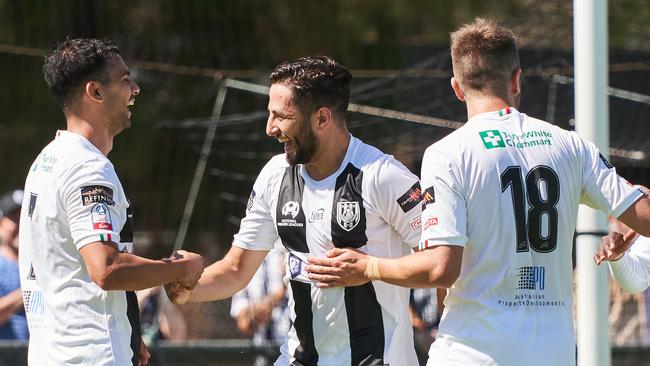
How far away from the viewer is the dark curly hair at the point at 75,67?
450 cm

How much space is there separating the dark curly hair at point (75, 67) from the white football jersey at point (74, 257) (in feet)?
0.77

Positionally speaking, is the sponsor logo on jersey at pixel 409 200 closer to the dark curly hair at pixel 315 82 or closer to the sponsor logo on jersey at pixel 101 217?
the dark curly hair at pixel 315 82

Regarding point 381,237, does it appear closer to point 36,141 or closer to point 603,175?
point 603,175

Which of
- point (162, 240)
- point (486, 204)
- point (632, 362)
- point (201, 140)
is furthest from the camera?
point (162, 240)

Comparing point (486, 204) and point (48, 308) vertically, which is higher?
point (486, 204)

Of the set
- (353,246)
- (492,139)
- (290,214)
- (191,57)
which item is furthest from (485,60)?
(191,57)

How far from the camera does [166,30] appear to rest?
39.7 feet

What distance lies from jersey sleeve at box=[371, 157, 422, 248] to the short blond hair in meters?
0.49

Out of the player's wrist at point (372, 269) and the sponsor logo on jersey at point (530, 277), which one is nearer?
the sponsor logo on jersey at point (530, 277)

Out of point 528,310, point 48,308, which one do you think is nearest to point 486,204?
point 528,310

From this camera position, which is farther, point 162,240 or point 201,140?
point 162,240

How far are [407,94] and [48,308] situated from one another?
510cm

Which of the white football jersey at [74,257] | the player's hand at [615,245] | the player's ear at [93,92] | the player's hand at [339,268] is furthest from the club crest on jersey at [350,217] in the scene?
the player's ear at [93,92]

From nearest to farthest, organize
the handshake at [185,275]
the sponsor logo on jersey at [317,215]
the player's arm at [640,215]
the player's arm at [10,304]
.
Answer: the player's arm at [640,215] → the handshake at [185,275] → the sponsor logo on jersey at [317,215] → the player's arm at [10,304]
